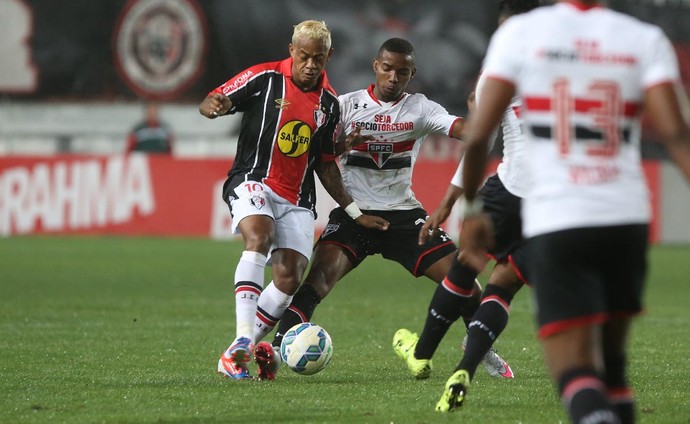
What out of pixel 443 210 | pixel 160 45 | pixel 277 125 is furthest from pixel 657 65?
pixel 160 45

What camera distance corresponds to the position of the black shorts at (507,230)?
6.16 meters

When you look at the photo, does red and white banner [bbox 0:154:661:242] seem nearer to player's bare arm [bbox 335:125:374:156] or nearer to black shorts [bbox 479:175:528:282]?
player's bare arm [bbox 335:125:374:156]

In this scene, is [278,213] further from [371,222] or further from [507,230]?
[507,230]

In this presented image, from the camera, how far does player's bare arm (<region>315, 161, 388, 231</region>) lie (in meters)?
7.73

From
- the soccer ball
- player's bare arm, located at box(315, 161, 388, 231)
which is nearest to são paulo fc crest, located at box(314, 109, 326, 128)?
player's bare arm, located at box(315, 161, 388, 231)

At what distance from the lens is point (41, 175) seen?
2045 centimetres

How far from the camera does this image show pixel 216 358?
8000 millimetres

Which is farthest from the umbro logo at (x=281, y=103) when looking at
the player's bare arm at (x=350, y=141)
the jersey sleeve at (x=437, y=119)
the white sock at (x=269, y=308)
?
the white sock at (x=269, y=308)

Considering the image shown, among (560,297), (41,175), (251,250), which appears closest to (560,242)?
(560,297)

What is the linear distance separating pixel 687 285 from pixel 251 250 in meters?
8.93

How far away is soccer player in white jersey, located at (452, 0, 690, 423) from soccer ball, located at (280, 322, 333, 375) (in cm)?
326

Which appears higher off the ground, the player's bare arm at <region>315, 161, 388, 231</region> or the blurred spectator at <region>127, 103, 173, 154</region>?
the player's bare arm at <region>315, 161, 388, 231</region>

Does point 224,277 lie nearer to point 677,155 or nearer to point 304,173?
point 304,173

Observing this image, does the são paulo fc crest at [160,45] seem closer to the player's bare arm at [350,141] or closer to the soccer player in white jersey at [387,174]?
the soccer player in white jersey at [387,174]
